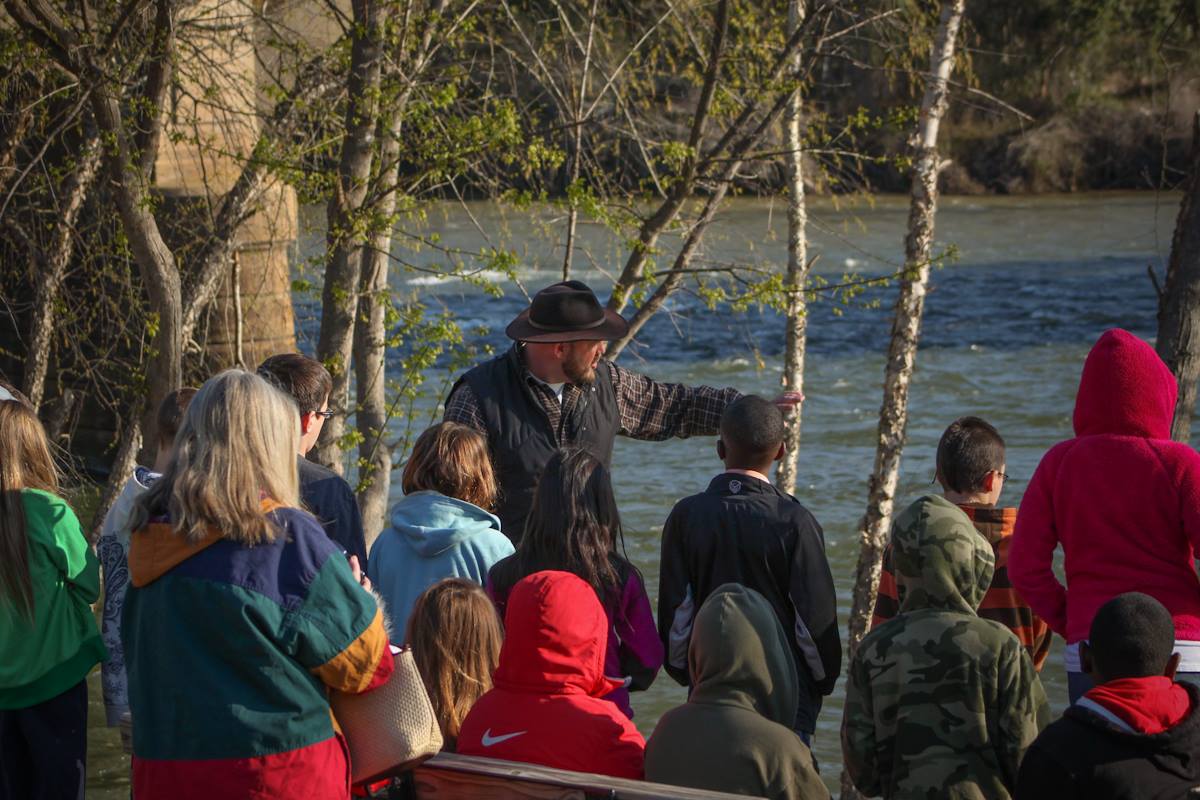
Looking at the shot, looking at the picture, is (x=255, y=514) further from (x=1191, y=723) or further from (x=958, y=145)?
(x=958, y=145)

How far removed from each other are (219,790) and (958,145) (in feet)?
145

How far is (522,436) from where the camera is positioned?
516cm

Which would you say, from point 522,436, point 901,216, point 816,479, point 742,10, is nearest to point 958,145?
point 901,216

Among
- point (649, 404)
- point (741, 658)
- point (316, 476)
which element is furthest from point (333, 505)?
point (649, 404)

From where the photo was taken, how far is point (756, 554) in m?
4.25

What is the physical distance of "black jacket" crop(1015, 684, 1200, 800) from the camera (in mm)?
3266

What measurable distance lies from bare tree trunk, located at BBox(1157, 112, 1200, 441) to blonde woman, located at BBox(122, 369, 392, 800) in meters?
4.18

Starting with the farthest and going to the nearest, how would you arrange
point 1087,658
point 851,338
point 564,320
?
point 851,338 → point 564,320 → point 1087,658

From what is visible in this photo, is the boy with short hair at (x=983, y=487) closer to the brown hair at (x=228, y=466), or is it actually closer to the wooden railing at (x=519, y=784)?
the wooden railing at (x=519, y=784)

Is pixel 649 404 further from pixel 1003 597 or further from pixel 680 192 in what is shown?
pixel 680 192

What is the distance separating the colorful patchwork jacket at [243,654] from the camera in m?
3.09

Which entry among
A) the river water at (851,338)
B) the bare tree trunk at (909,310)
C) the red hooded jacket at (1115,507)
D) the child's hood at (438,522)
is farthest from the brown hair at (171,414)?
the bare tree trunk at (909,310)

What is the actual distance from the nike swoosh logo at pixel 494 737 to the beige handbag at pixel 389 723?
0.39 meters

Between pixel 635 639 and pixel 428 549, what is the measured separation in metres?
0.72
